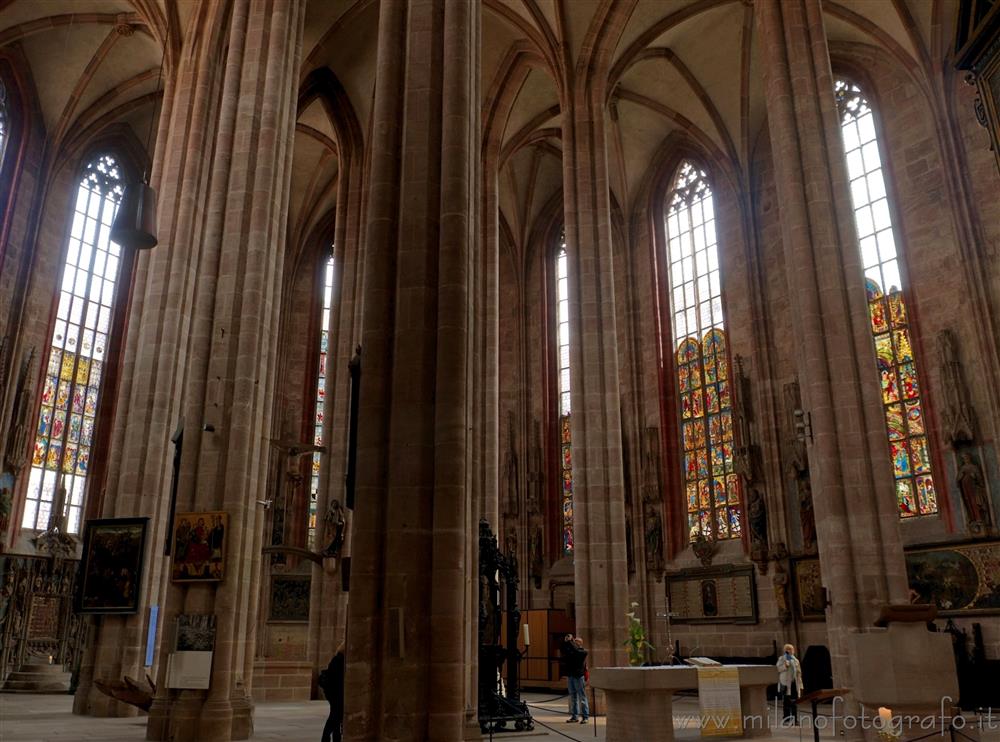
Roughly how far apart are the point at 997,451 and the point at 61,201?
23832 millimetres

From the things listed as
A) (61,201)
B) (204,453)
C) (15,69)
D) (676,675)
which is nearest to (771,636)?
(676,675)

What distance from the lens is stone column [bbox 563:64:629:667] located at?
15211 mm

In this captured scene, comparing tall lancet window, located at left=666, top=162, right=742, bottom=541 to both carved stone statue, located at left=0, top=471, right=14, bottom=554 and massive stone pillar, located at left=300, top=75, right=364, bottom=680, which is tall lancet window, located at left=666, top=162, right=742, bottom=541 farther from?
carved stone statue, located at left=0, top=471, right=14, bottom=554

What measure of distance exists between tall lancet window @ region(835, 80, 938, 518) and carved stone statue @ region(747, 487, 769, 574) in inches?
122

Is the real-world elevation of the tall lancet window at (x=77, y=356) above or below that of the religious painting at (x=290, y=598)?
above

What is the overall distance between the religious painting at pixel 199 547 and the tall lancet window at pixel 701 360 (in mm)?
14238

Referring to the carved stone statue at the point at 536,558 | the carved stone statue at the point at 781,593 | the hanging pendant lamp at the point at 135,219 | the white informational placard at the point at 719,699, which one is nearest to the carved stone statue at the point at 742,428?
the carved stone statue at the point at 781,593

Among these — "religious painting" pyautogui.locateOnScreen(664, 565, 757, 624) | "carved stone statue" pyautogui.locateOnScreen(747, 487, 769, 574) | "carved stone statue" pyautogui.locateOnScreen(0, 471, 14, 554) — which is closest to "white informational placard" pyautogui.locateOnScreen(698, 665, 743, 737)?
"carved stone statue" pyautogui.locateOnScreen(747, 487, 769, 574)

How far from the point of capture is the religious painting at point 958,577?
15.1 metres

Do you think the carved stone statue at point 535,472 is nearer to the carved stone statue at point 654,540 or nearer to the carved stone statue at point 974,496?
the carved stone statue at point 654,540

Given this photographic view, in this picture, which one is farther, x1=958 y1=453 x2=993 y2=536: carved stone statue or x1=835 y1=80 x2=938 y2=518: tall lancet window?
x1=835 y1=80 x2=938 y2=518: tall lancet window

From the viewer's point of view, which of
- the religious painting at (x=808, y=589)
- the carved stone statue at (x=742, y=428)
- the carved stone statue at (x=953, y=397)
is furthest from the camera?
the carved stone statue at (x=742, y=428)

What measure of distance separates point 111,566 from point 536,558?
13.8m

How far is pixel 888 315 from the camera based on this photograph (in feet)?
60.1
